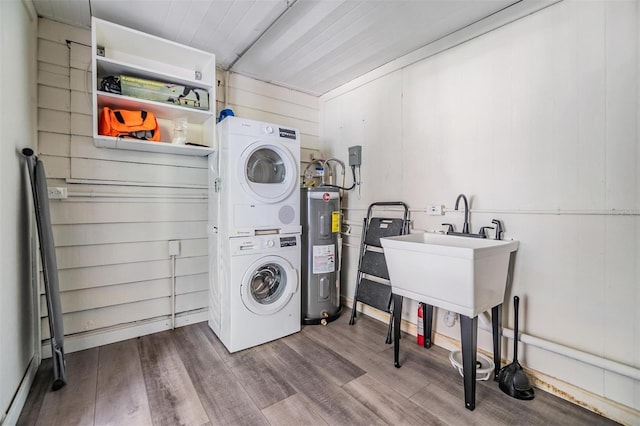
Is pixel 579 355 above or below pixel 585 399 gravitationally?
above

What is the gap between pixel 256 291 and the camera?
2533 mm

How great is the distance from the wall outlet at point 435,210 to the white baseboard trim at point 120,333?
2.30 meters

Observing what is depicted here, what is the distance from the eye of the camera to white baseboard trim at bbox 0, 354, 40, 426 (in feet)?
4.76

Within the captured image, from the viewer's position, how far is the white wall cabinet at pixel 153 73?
6.83 ft

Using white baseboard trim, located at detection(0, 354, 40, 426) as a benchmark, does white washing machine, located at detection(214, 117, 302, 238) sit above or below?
above

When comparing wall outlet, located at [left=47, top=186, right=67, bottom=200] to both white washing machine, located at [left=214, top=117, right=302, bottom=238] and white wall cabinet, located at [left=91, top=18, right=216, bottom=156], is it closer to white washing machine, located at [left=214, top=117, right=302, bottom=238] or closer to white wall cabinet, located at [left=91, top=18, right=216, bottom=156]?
white wall cabinet, located at [left=91, top=18, right=216, bottom=156]

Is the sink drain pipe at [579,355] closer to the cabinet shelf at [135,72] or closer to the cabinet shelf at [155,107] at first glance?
the cabinet shelf at [155,107]

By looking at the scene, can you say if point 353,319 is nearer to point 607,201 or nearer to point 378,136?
point 378,136

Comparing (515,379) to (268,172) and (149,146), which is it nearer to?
(268,172)

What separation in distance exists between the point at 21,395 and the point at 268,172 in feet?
6.69

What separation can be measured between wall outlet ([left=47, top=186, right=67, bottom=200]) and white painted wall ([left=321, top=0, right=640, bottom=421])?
9.23 feet

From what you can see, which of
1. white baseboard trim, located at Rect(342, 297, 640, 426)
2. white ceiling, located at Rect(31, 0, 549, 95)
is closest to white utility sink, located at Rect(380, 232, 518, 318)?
white baseboard trim, located at Rect(342, 297, 640, 426)

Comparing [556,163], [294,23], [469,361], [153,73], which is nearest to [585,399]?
[469,361]

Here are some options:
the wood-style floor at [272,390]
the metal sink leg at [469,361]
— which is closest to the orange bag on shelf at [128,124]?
the wood-style floor at [272,390]
